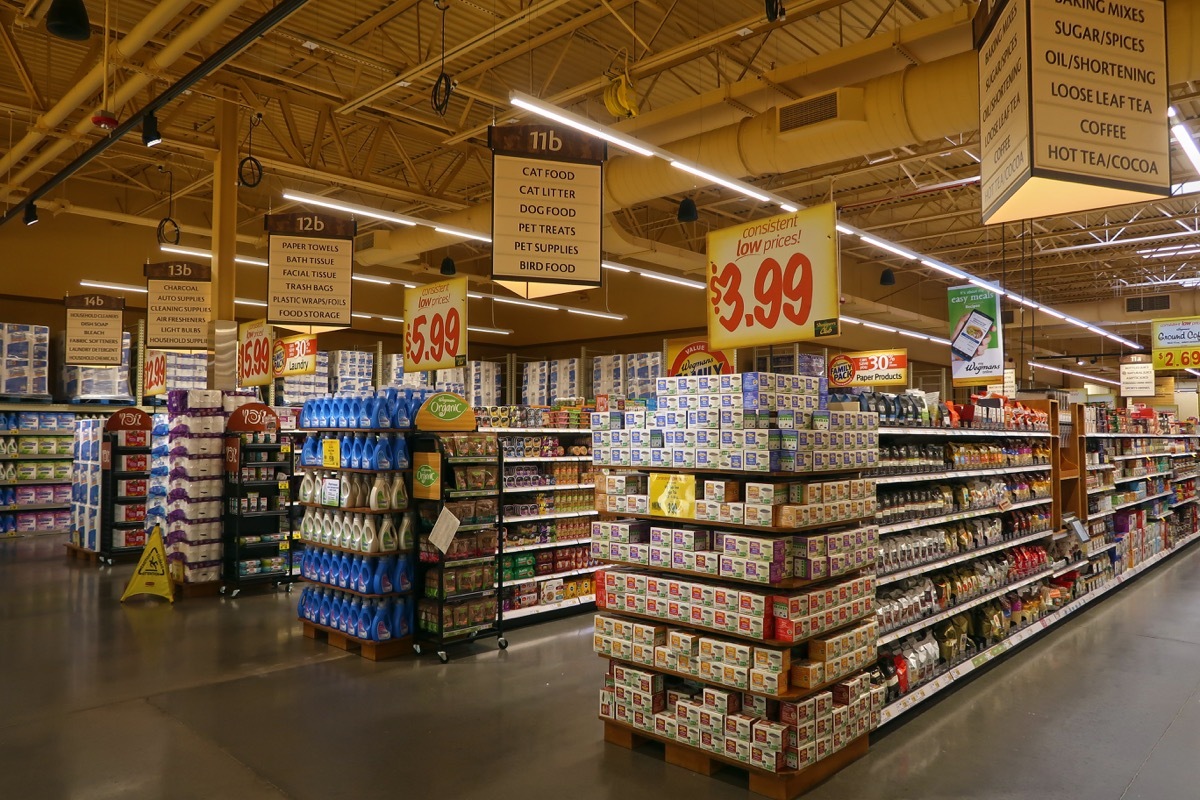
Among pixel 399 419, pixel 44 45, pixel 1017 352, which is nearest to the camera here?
pixel 399 419

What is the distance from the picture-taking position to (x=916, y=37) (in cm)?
740

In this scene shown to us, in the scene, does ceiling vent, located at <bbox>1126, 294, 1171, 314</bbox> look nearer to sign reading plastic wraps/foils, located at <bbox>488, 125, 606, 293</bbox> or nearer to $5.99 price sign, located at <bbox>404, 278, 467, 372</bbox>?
$5.99 price sign, located at <bbox>404, 278, 467, 372</bbox>

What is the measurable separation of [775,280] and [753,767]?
3.01 m

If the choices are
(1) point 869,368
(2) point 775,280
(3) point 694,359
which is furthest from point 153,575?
(1) point 869,368

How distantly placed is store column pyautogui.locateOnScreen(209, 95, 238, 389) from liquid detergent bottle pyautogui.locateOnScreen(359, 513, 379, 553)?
4.60 meters

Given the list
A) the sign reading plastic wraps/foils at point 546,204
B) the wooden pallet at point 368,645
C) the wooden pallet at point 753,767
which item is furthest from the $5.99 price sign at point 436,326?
the wooden pallet at point 753,767

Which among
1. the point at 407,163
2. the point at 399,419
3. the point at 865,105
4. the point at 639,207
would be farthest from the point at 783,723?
the point at 639,207

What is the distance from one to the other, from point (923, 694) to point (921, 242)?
15.7m

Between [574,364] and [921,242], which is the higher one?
[921,242]

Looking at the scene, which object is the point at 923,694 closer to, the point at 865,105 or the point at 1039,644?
the point at 1039,644

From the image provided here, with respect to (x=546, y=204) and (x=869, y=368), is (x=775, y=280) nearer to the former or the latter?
(x=546, y=204)

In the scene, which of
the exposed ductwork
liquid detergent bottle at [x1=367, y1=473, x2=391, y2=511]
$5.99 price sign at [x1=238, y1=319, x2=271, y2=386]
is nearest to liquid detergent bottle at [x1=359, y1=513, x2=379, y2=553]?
liquid detergent bottle at [x1=367, y1=473, x2=391, y2=511]

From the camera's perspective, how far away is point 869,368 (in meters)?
16.5

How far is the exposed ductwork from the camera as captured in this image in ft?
20.9
